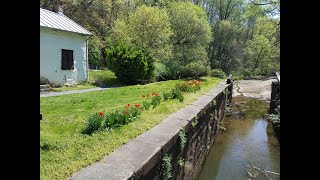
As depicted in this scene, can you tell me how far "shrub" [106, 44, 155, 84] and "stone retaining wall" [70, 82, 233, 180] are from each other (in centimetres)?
837

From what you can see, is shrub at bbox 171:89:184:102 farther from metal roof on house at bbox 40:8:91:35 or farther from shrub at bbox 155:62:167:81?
shrub at bbox 155:62:167:81

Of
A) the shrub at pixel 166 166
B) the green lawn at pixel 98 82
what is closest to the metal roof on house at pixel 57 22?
the green lawn at pixel 98 82

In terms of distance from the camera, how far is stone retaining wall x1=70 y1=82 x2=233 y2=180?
121 inches

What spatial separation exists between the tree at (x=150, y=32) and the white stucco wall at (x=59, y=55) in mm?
4928

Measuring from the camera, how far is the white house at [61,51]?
1233 cm

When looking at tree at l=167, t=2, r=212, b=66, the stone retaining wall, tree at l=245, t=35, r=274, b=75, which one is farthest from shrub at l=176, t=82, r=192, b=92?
tree at l=245, t=35, r=274, b=75

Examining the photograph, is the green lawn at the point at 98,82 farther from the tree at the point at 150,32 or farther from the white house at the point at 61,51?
the tree at the point at 150,32

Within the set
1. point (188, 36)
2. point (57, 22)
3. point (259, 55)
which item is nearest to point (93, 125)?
point (57, 22)
